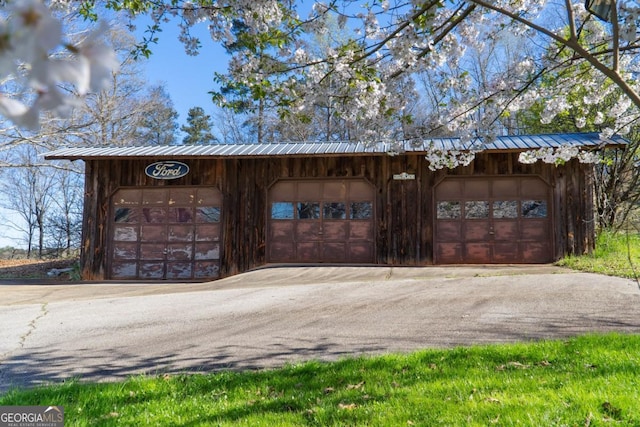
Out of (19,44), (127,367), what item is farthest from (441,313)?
(19,44)

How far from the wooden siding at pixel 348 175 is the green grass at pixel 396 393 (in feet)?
28.4

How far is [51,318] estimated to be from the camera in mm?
7344

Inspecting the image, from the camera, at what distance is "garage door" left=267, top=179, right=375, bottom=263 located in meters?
13.5

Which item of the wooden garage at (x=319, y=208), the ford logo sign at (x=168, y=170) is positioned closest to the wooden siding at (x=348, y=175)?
the wooden garage at (x=319, y=208)

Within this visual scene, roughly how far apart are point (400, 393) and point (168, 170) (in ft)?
39.7

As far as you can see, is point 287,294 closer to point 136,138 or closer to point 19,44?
point 19,44

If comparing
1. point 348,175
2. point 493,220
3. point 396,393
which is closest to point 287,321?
point 396,393

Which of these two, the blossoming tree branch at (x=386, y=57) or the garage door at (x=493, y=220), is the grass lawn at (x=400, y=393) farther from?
the garage door at (x=493, y=220)

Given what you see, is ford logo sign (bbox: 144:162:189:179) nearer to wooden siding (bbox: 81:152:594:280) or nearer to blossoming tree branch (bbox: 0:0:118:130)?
wooden siding (bbox: 81:152:594:280)

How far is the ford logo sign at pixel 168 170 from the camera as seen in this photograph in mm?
14078

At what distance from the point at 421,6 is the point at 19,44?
11.8 ft

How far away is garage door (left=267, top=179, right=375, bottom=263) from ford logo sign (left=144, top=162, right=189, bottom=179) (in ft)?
9.40

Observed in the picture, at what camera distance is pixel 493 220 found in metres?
13.1

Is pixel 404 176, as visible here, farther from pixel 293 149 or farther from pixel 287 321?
pixel 287 321
